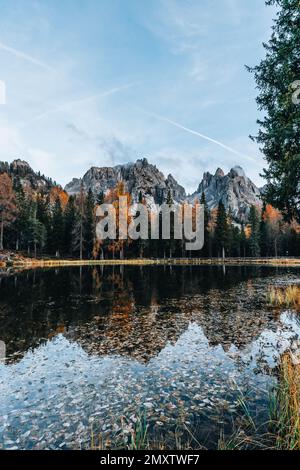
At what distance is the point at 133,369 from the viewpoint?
977 cm

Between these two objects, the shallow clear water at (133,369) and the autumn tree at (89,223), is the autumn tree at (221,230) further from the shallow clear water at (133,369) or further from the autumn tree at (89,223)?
the shallow clear water at (133,369)

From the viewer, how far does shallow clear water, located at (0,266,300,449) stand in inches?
261

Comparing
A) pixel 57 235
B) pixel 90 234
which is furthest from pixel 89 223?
pixel 57 235

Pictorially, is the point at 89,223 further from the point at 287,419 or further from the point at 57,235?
the point at 287,419

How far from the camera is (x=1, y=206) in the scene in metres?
64.6

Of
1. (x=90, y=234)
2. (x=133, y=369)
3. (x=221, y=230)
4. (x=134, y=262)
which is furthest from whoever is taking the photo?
(x=221, y=230)

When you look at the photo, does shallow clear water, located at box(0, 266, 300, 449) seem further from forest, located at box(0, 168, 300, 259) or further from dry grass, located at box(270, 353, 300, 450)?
forest, located at box(0, 168, 300, 259)

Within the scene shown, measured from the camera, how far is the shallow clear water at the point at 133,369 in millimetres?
6617

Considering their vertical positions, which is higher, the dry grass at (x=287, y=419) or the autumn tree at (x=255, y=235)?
the autumn tree at (x=255, y=235)

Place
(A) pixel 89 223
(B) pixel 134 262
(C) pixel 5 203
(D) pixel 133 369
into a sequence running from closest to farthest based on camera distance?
(D) pixel 133 369 < (C) pixel 5 203 < (B) pixel 134 262 < (A) pixel 89 223

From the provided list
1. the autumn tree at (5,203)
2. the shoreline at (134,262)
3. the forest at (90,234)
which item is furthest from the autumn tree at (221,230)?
the autumn tree at (5,203)

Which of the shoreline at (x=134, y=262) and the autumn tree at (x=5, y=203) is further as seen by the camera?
the autumn tree at (x=5, y=203)

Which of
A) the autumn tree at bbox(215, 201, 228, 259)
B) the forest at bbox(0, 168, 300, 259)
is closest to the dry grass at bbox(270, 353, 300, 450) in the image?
the forest at bbox(0, 168, 300, 259)
